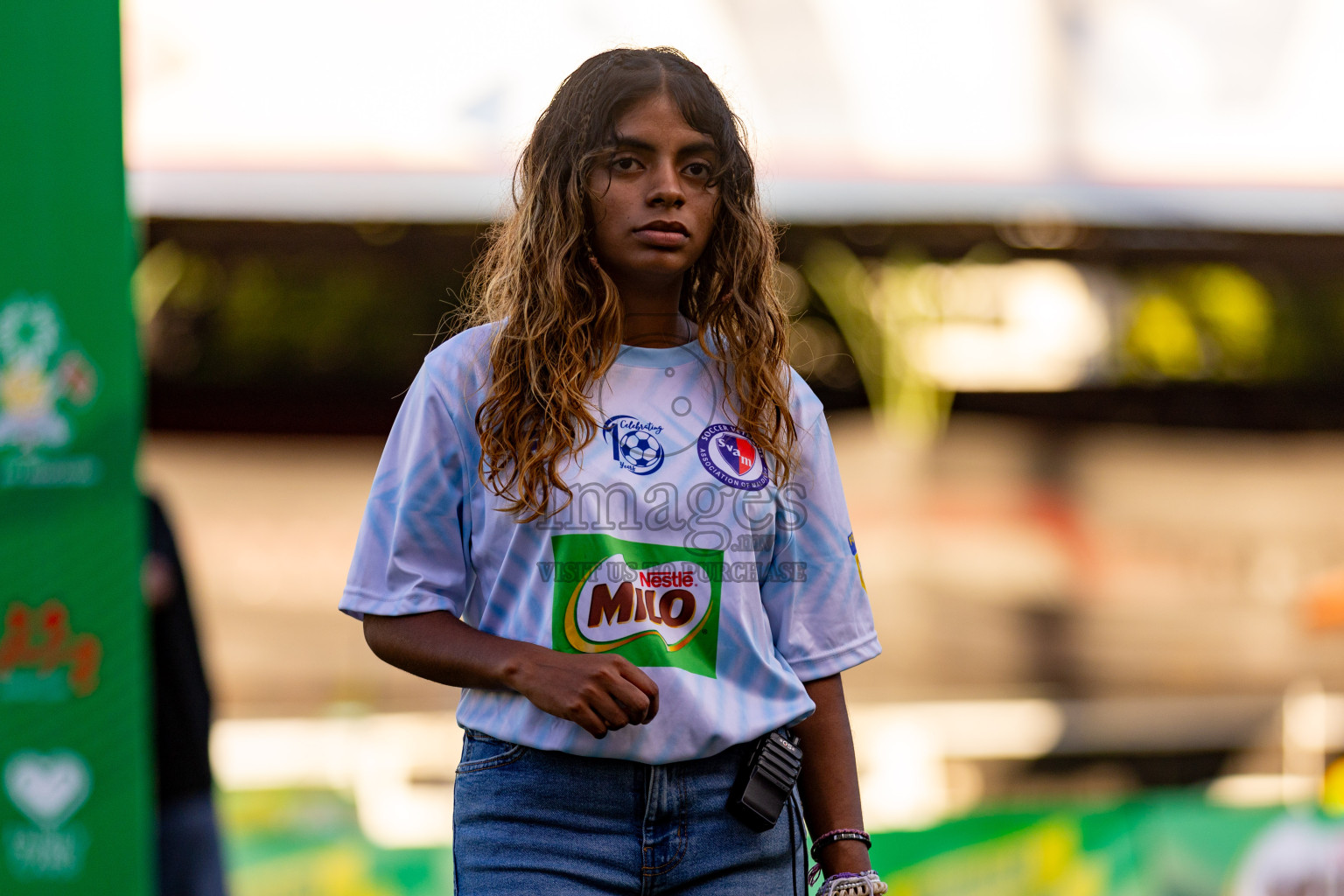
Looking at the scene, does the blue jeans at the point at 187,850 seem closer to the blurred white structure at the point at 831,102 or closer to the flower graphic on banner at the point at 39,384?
the flower graphic on banner at the point at 39,384

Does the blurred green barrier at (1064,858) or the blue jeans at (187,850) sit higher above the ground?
the blue jeans at (187,850)

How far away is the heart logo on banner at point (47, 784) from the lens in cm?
246

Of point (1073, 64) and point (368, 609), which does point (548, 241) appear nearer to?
point (368, 609)

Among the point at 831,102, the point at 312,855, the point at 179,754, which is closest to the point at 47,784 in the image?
the point at 179,754

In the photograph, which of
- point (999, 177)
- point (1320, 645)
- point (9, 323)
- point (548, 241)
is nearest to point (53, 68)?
point (9, 323)

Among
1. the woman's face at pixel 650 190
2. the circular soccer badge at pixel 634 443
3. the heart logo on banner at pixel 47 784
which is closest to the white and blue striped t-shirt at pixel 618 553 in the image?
the circular soccer badge at pixel 634 443

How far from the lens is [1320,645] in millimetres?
5930

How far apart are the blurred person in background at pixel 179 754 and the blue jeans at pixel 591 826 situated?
2.39 m

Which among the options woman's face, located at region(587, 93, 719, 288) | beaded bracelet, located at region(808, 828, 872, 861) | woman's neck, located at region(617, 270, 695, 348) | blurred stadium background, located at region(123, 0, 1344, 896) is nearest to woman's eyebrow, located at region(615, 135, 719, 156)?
woman's face, located at region(587, 93, 719, 288)

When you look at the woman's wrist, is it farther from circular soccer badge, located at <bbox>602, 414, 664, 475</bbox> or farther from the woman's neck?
the woman's neck

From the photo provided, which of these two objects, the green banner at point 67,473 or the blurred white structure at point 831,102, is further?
the blurred white structure at point 831,102

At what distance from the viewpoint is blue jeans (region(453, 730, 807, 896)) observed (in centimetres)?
138

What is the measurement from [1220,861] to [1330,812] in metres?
0.38

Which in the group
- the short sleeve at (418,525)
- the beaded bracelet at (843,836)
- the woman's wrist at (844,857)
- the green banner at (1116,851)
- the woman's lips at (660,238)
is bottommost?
the green banner at (1116,851)
